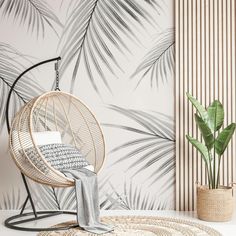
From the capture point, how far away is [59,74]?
493 centimetres

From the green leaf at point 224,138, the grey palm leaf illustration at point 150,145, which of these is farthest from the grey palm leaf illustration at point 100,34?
the green leaf at point 224,138

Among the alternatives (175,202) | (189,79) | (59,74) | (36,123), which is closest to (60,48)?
(59,74)

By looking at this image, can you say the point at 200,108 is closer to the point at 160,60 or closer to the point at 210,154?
the point at 210,154

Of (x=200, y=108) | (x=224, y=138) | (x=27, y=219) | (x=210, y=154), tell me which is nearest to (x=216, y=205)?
(x=210, y=154)

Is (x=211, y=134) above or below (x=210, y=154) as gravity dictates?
above

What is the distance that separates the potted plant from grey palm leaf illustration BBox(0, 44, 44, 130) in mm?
1562

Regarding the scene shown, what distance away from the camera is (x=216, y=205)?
4.36 metres

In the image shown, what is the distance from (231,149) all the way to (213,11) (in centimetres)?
137

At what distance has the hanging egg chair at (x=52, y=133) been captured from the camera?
394cm

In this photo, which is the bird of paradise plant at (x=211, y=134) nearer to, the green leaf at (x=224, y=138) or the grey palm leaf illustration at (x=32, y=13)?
→ the green leaf at (x=224, y=138)

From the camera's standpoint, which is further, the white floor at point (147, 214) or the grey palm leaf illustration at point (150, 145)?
the grey palm leaf illustration at point (150, 145)

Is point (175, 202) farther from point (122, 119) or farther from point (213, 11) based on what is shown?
point (213, 11)

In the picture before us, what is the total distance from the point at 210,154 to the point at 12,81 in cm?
205

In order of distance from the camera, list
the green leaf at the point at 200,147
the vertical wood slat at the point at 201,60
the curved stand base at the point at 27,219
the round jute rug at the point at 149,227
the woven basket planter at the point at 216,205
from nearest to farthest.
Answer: the round jute rug at the point at 149,227 < the curved stand base at the point at 27,219 < the woven basket planter at the point at 216,205 < the green leaf at the point at 200,147 < the vertical wood slat at the point at 201,60
